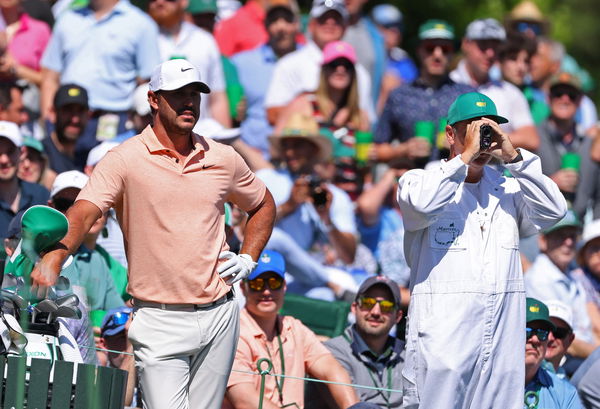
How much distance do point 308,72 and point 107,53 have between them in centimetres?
197

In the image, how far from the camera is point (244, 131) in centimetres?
1245

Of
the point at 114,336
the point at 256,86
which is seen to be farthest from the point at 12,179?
the point at 256,86

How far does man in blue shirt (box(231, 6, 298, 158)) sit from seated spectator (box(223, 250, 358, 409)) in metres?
4.07

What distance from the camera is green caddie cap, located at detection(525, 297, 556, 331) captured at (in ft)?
27.0

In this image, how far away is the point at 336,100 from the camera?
38.6 feet

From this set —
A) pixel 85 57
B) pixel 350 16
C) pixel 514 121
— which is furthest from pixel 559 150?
pixel 85 57

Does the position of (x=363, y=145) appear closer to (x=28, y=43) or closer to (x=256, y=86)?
(x=256, y=86)

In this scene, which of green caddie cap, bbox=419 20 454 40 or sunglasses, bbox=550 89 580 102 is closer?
green caddie cap, bbox=419 20 454 40

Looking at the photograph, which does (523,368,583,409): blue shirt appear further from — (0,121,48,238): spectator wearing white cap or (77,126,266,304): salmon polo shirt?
(0,121,48,238): spectator wearing white cap

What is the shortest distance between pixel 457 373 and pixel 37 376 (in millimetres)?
2003

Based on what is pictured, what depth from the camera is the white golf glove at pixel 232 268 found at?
20.4 feet

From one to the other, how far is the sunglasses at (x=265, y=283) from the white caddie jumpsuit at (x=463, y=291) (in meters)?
1.89

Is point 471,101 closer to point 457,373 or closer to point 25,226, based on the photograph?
point 457,373

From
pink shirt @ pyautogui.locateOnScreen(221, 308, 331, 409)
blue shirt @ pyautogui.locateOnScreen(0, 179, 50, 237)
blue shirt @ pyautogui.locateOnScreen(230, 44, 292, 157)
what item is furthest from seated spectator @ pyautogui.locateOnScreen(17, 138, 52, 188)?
blue shirt @ pyautogui.locateOnScreen(230, 44, 292, 157)
